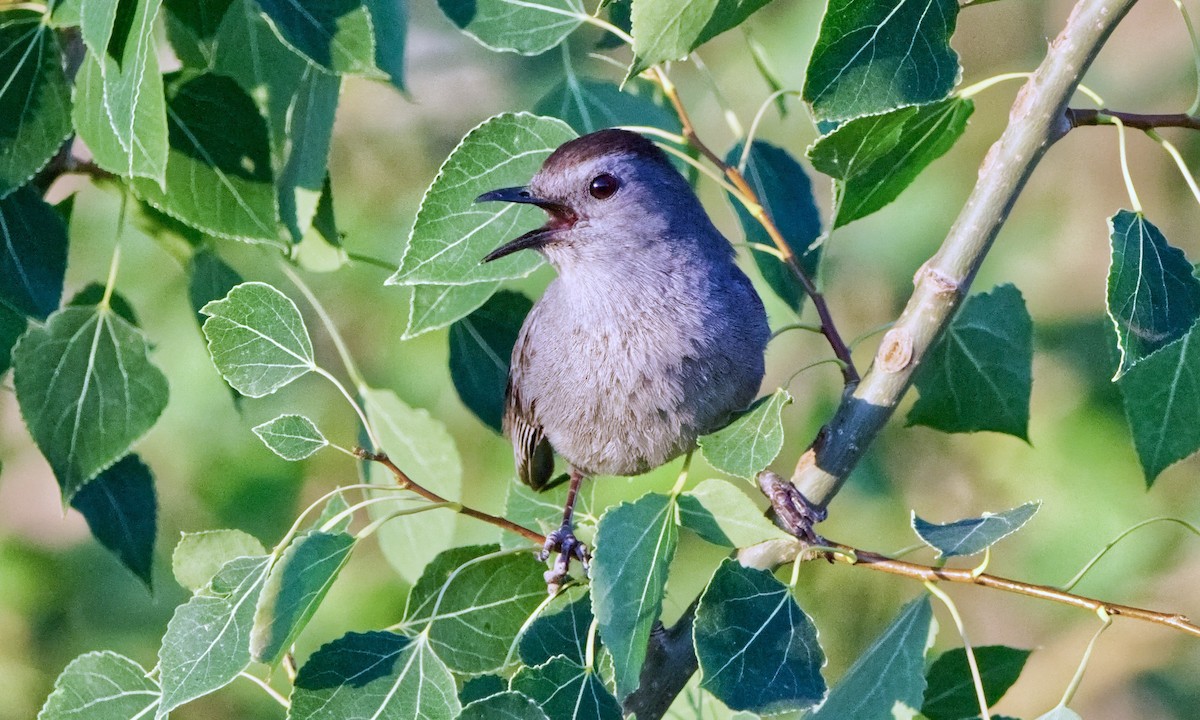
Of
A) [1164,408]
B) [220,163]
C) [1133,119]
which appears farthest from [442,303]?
[1164,408]

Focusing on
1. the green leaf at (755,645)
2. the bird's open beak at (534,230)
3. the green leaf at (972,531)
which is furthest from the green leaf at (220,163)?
the green leaf at (972,531)

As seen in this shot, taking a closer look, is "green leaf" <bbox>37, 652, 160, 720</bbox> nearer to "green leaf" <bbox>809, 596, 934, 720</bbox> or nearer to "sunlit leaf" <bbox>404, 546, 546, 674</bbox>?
"sunlit leaf" <bbox>404, 546, 546, 674</bbox>

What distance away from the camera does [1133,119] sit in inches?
93.6

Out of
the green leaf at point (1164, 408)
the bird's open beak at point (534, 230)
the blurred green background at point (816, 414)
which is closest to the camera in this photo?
the green leaf at point (1164, 408)

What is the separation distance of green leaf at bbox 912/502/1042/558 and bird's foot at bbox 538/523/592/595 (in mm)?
736

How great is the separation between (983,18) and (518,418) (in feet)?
13.1

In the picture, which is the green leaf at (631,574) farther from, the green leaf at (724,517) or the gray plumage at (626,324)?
the gray plumage at (626,324)

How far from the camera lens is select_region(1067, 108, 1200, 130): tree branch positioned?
7.82ft

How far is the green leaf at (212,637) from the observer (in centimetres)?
206

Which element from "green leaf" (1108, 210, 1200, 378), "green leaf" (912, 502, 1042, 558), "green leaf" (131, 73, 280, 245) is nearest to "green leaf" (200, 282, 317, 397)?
"green leaf" (131, 73, 280, 245)

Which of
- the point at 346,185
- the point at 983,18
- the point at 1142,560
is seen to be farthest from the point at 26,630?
the point at 983,18

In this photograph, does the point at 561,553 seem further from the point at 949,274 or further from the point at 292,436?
the point at 949,274

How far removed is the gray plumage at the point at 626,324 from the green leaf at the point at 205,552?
0.92 metres

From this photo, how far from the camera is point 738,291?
10.8 ft
